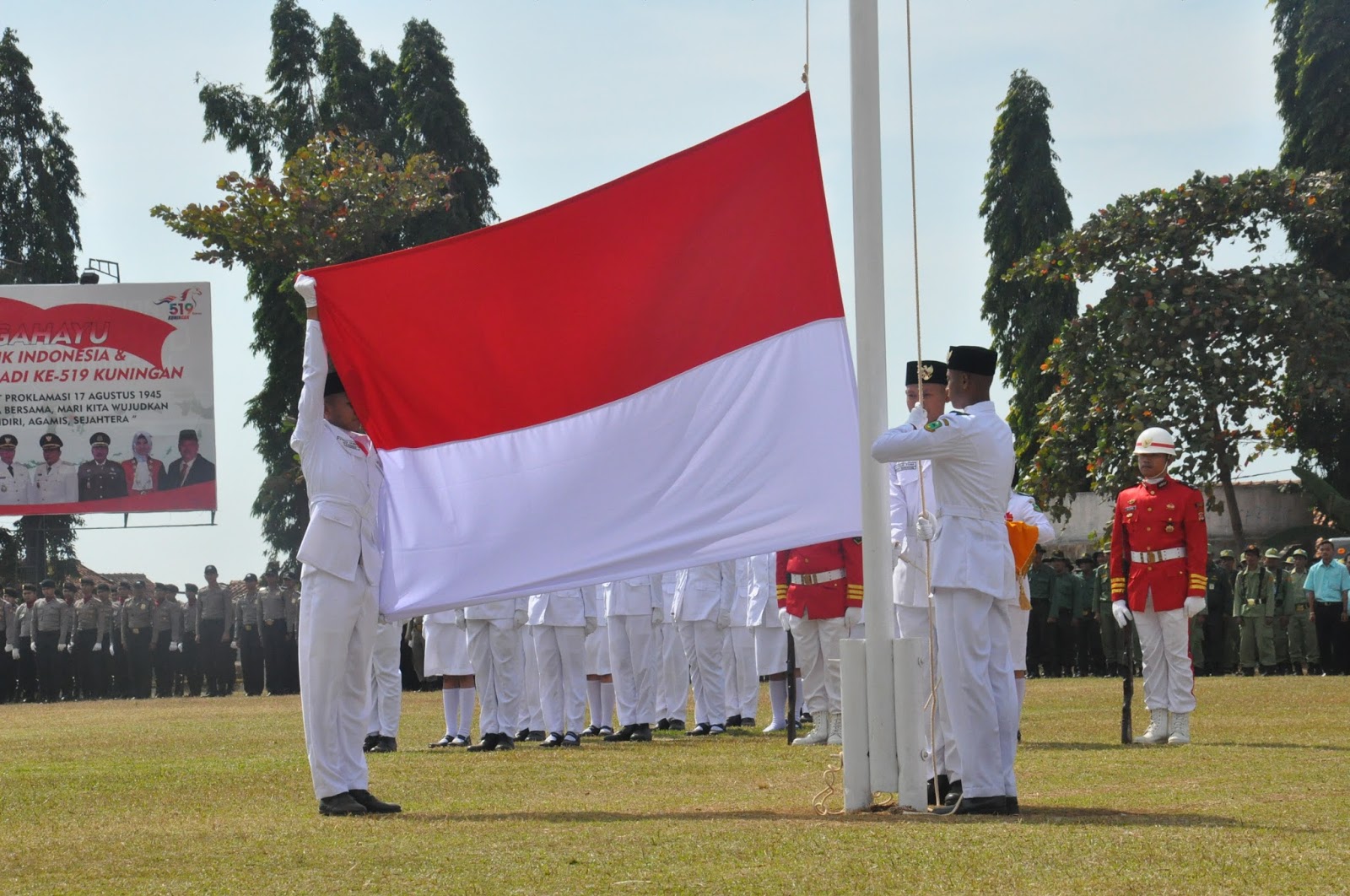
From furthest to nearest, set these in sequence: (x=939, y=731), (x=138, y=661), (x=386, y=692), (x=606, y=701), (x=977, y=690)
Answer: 1. (x=138, y=661)
2. (x=606, y=701)
3. (x=386, y=692)
4. (x=939, y=731)
5. (x=977, y=690)

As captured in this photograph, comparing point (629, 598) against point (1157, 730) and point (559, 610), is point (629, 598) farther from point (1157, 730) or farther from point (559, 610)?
point (1157, 730)

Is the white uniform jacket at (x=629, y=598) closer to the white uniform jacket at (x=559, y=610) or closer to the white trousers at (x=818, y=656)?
the white uniform jacket at (x=559, y=610)

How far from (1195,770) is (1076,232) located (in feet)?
65.8

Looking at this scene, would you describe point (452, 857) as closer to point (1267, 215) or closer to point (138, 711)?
point (138, 711)

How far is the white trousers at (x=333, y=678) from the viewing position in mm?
8867

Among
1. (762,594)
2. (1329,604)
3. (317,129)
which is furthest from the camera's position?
(317,129)

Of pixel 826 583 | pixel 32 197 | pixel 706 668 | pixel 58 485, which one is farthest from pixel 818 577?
pixel 32 197

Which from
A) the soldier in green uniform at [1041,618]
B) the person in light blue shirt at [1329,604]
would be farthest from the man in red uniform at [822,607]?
the soldier in green uniform at [1041,618]

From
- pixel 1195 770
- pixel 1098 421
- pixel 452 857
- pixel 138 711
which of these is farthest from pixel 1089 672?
pixel 452 857

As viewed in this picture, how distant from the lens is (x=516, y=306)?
9.03 meters

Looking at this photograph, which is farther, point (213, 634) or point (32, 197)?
point (32, 197)

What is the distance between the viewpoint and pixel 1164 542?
12.9 m

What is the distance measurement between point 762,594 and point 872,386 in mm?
8963

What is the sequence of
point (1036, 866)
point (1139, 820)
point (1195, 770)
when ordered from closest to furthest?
point (1036, 866)
point (1139, 820)
point (1195, 770)
